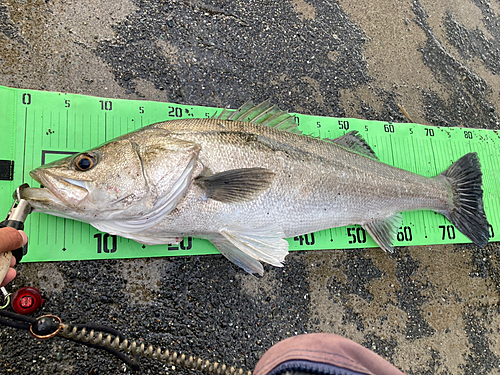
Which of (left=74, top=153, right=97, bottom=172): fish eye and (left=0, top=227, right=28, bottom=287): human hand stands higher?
(left=74, top=153, right=97, bottom=172): fish eye

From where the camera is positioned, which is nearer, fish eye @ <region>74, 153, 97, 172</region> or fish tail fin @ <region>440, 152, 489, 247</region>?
fish eye @ <region>74, 153, 97, 172</region>

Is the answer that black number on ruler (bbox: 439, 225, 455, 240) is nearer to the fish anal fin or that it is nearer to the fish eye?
the fish anal fin

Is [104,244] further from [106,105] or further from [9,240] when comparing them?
[106,105]

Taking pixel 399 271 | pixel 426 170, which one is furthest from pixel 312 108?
pixel 399 271

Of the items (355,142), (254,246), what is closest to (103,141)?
(254,246)

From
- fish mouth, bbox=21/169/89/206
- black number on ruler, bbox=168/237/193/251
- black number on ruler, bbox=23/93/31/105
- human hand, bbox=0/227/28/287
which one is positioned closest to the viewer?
human hand, bbox=0/227/28/287

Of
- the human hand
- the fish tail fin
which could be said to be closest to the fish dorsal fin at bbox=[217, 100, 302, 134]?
the human hand

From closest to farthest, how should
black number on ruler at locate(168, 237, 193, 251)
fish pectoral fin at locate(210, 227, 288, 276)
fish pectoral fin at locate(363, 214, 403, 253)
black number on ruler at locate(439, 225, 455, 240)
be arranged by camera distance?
fish pectoral fin at locate(210, 227, 288, 276) → black number on ruler at locate(168, 237, 193, 251) → fish pectoral fin at locate(363, 214, 403, 253) → black number on ruler at locate(439, 225, 455, 240)
